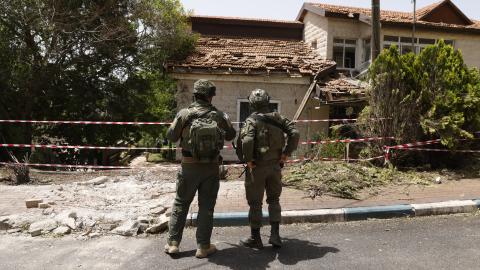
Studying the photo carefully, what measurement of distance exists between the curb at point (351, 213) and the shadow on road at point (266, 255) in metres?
0.90

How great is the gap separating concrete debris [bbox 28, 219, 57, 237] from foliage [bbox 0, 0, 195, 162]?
24.0 feet

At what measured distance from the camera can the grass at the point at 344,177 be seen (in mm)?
7273

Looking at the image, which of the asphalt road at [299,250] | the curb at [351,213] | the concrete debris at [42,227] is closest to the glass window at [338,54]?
the curb at [351,213]

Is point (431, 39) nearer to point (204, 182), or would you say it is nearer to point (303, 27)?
point (303, 27)

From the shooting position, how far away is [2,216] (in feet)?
19.5

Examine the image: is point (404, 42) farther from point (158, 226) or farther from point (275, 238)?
point (158, 226)

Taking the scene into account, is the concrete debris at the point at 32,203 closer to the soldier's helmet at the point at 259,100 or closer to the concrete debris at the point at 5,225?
the concrete debris at the point at 5,225

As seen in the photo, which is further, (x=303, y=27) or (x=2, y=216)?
(x=303, y=27)

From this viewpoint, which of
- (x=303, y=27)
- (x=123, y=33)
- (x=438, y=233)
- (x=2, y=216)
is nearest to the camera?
(x=438, y=233)

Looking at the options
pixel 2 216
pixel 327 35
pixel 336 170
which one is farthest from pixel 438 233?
pixel 327 35

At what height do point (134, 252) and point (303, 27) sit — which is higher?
point (303, 27)

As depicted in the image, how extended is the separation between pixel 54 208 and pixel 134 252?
7.14 feet

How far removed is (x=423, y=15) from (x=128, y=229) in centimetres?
1650

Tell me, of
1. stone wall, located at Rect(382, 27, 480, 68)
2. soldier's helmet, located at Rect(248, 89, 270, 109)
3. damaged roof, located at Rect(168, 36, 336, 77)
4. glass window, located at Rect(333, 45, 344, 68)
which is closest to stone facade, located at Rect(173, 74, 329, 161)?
damaged roof, located at Rect(168, 36, 336, 77)
